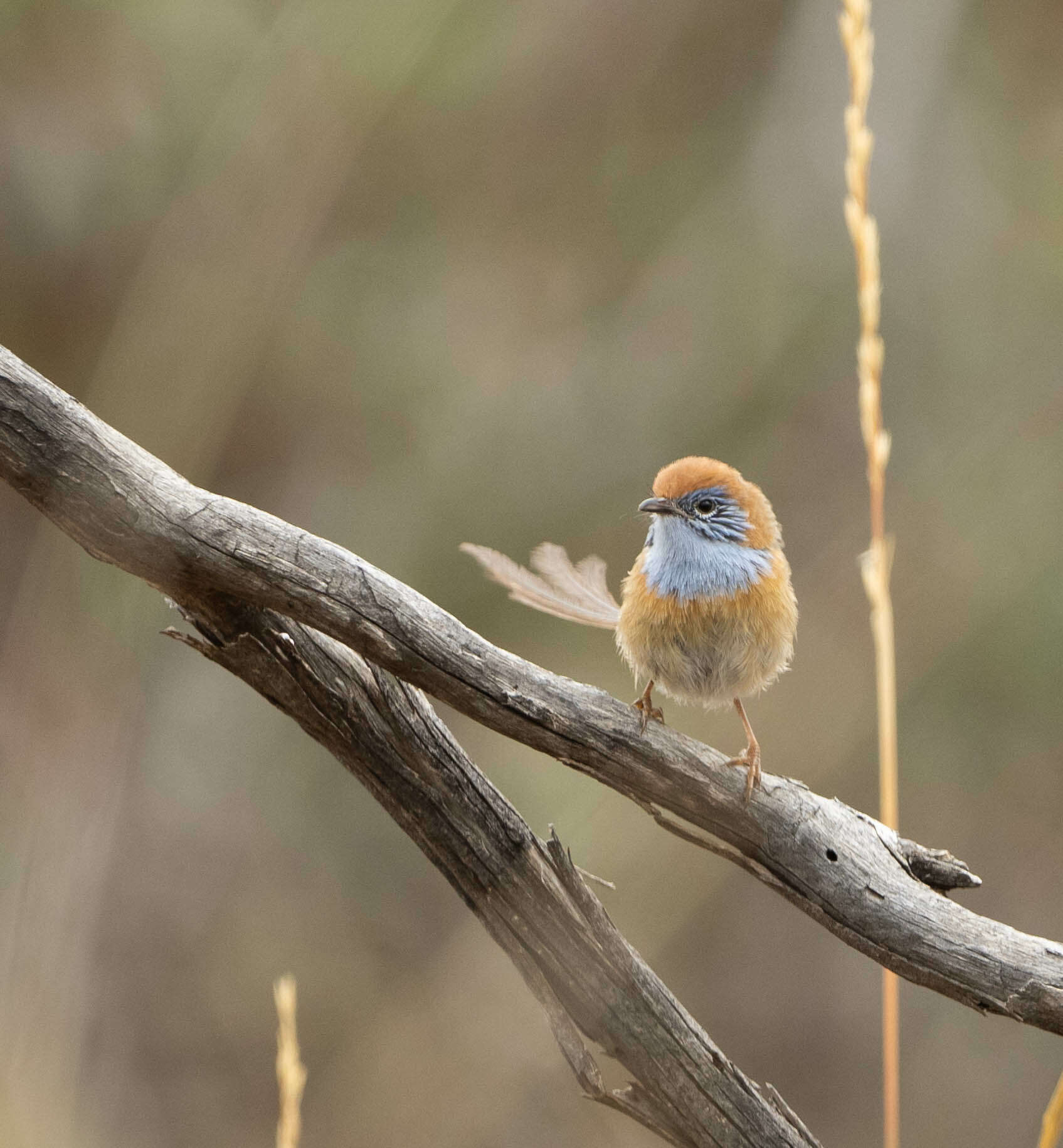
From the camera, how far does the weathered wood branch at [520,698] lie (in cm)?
152

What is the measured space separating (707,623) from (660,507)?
25 centimetres

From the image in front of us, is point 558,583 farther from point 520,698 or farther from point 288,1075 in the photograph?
point 288,1075

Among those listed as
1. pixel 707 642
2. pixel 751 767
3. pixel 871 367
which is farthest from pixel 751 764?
pixel 871 367

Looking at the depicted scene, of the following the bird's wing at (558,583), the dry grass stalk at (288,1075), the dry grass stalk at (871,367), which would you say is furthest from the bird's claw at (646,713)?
the dry grass stalk at (288,1075)

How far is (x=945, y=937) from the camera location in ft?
5.49

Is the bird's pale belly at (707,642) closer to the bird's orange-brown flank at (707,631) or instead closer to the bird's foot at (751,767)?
the bird's orange-brown flank at (707,631)

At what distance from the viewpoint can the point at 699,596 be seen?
2254 millimetres

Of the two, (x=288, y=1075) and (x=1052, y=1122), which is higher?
(x=1052, y=1122)

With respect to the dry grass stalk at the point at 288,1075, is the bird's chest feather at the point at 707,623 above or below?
above

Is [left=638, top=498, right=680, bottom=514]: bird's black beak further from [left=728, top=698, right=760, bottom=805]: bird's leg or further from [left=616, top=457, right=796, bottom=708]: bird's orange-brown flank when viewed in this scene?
[left=728, top=698, right=760, bottom=805]: bird's leg

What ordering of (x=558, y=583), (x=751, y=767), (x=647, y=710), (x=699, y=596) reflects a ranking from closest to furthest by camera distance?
(x=751, y=767)
(x=647, y=710)
(x=558, y=583)
(x=699, y=596)

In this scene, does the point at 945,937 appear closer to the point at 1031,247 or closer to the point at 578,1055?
the point at 578,1055

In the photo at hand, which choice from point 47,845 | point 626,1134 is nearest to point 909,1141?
point 626,1134

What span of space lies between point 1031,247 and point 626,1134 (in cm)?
384
